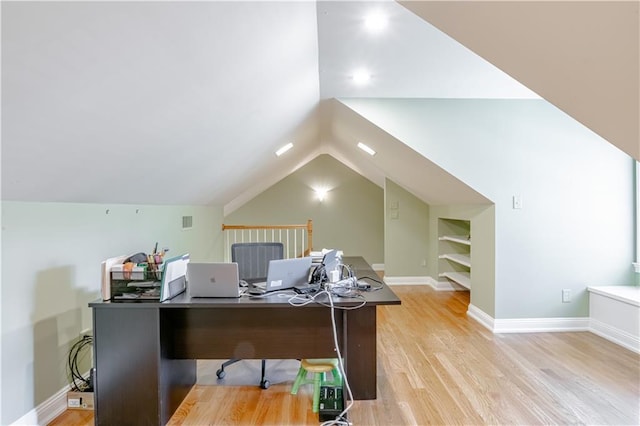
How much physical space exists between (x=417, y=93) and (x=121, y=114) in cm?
258

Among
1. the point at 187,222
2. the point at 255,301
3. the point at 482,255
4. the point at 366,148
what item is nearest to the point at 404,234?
the point at 366,148

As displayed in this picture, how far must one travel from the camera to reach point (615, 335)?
3379 millimetres

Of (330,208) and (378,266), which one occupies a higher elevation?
(330,208)

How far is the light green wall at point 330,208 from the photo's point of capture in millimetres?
7648

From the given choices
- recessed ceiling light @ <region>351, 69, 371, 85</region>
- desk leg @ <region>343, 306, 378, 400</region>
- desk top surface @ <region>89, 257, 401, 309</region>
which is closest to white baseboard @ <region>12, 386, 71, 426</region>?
desk top surface @ <region>89, 257, 401, 309</region>

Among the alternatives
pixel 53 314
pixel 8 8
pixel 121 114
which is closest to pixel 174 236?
pixel 53 314

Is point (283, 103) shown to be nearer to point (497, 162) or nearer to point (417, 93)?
point (417, 93)

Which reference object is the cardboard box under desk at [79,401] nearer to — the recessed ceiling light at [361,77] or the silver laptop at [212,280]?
the silver laptop at [212,280]

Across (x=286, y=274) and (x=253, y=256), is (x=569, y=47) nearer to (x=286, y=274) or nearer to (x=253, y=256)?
(x=286, y=274)

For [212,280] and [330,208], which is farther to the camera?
[330,208]

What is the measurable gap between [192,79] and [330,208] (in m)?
5.88

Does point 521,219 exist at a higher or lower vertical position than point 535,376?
higher

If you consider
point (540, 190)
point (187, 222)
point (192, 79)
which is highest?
point (192, 79)

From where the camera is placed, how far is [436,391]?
249cm
